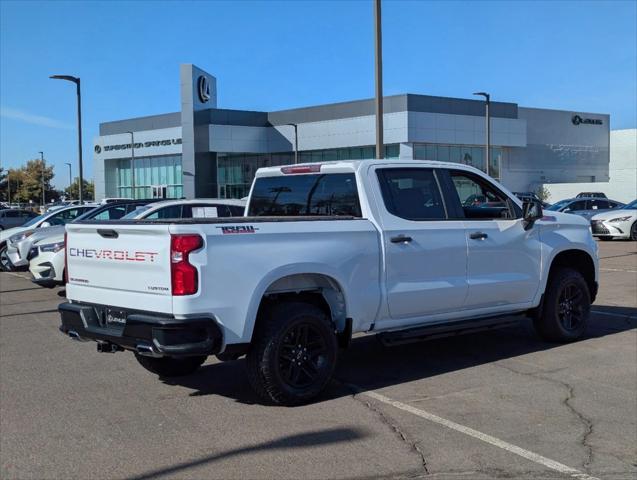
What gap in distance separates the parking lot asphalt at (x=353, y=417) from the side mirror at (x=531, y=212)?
5.09ft

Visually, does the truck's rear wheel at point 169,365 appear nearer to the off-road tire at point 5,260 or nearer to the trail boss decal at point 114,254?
the trail boss decal at point 114,254

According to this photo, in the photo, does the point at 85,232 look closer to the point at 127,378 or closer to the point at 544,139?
the point at 127,378

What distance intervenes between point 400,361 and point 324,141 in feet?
170

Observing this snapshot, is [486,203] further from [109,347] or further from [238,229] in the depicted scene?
[109,347]

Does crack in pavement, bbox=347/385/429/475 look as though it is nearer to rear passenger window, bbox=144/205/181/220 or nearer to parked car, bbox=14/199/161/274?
rear passenger window, bbox=144/205/181/220

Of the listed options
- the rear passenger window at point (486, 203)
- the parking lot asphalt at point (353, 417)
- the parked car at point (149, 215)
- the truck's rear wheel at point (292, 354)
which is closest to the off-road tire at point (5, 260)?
the parked car at point (149, 215)

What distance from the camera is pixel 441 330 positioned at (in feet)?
22.6

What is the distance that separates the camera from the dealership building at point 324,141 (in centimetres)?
5369

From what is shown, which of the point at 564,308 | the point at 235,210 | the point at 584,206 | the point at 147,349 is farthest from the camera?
the point at 584,206

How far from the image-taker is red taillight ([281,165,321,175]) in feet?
23.4

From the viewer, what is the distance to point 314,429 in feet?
17.5

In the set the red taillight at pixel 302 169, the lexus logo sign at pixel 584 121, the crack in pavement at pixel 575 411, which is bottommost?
the crack in pavement at pixel 575 411

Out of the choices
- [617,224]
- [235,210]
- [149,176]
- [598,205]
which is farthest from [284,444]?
[149,176]

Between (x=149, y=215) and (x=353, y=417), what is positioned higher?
(x=149, y=215)
